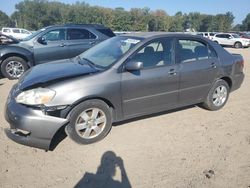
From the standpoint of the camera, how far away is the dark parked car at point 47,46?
864cm

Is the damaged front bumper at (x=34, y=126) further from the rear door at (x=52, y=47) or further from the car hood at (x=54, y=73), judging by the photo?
the rear door at (x=52, y=47)

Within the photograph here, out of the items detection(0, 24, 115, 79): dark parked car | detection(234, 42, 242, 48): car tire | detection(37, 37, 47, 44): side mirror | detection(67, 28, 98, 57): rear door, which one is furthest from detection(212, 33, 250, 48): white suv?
detection(37, 37, 47, 44): side mirror

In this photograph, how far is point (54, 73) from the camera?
4.41m

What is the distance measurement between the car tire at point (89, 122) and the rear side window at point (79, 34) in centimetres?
570

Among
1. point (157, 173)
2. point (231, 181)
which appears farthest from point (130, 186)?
point (231, 181)

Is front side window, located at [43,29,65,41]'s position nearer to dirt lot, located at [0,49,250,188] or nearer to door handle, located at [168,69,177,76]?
dirt lot, located at [0,49,250,188]

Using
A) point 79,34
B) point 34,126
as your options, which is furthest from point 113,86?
point 79,34

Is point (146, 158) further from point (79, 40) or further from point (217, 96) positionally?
point (79, 40)

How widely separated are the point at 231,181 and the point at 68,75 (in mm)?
2616

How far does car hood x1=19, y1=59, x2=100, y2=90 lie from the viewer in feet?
13.7

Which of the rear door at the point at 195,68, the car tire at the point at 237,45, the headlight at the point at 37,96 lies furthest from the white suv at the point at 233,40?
the headlight at the point at 37,96

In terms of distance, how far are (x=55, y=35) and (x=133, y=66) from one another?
5.71m

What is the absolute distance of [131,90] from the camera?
14.9 ft

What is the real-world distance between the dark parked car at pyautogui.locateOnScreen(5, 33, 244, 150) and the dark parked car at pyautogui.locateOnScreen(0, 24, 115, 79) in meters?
4.02
